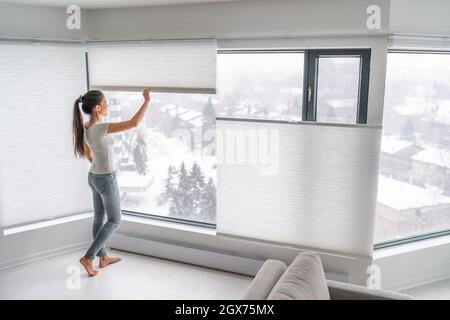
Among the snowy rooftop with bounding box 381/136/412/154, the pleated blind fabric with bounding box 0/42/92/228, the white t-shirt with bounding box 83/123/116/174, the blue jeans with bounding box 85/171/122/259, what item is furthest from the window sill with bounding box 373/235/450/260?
the pleated blind fabric with bounding box 0/42/92/228

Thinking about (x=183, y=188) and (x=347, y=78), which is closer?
(x=347, y=78)

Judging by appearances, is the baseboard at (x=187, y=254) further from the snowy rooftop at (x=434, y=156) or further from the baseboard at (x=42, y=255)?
the snowy rooftop at (x=434, y=156)

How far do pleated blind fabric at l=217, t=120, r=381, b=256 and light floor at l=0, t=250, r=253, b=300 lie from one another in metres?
0.46

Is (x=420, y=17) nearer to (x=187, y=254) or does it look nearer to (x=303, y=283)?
(x=303, y=283)

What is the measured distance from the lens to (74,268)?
3.48m

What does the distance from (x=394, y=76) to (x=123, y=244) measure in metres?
2.74

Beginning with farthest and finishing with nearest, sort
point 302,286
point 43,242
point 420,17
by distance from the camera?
1. point 43,242
2. point 420,17
3. point 302,286

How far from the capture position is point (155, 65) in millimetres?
3395

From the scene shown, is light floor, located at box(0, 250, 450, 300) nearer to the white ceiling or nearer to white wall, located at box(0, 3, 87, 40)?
white wall, located at box(0, 3, 87, 40)

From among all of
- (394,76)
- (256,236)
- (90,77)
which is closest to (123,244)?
(256,236)

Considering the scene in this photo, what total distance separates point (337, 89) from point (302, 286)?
5.58 feet

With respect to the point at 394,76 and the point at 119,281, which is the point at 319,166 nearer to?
the point at 394,76

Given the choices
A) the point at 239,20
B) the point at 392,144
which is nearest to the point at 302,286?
the point at 392,144

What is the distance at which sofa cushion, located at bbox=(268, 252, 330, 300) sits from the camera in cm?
175
